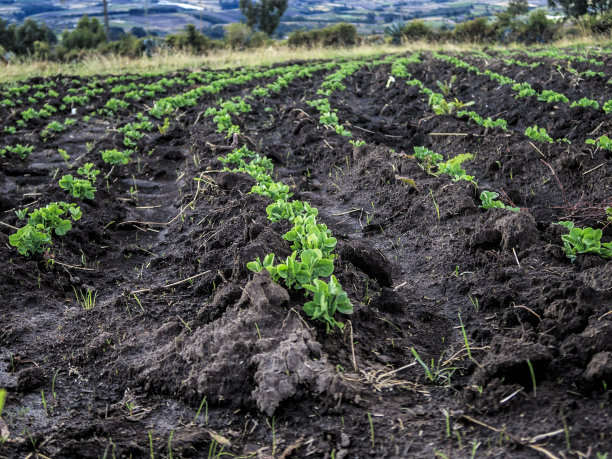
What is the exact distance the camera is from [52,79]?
1659cm

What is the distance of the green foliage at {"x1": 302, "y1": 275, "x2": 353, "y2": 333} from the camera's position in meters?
3.19

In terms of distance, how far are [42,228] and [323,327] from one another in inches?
113

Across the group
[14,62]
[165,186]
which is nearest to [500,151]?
[165,186]

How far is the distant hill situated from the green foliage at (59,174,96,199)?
84.3m

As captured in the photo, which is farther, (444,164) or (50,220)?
(444,164)

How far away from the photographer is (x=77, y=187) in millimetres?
5941

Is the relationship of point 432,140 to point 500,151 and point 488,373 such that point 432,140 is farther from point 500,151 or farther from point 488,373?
point 488,373

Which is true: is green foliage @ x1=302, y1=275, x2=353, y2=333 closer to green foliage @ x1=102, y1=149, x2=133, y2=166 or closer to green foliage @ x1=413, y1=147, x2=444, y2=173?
green foliage @ x1=413, y1=147, x2=444, y2=173

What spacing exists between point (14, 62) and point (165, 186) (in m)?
17.7

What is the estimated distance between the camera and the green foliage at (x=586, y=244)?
3902 mm

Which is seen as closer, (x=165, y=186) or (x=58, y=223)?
(x=58, y=223)

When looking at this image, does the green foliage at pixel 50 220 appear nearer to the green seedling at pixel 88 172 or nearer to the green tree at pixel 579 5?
the green seedling at pixel 88 172

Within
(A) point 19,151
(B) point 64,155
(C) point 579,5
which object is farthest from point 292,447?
(C) point 579,5

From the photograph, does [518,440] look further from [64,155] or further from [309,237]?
[64,155]
